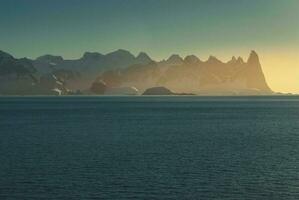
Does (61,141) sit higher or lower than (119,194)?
higher

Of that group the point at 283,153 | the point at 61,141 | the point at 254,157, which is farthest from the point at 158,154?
the point at 61,141

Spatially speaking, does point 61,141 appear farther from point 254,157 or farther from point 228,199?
point 228,199

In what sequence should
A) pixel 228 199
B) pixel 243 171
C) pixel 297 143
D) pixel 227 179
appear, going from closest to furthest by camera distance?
pixel 228 199 < pixel 227 179 < pixel 243 171 < pixel 297 143

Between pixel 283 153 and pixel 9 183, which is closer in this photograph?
pixel 9 183

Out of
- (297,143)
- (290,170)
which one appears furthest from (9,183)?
(297,143)

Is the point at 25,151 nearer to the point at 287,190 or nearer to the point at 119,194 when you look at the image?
the point at 119,194

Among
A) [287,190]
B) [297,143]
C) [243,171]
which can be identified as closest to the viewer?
[287,190]

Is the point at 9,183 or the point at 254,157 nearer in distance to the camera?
the point at 9,183

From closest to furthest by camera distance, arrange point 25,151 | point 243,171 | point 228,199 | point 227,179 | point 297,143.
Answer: point 228,199 → point 227,179 → point 243,171 → point 25,151 → point 297,143

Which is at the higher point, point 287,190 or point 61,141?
point 61,141
